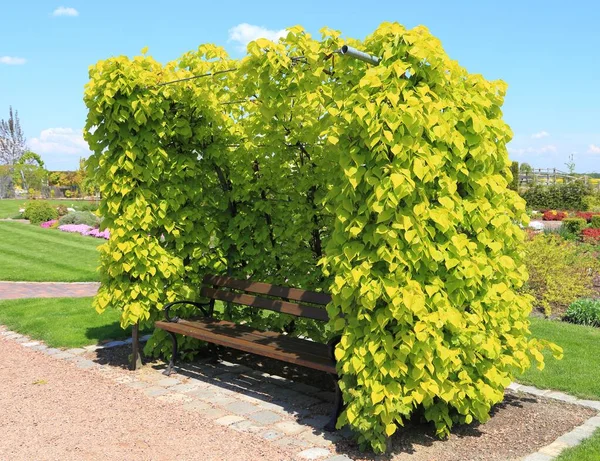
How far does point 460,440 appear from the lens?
14.4 feet

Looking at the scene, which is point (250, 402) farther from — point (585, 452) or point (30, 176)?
point (30, 176)

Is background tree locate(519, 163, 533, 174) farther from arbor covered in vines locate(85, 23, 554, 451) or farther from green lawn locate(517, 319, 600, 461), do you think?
arbor covered in vines locate(85, 23, 554, 451)

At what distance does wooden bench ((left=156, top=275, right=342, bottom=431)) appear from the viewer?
15.8 feet

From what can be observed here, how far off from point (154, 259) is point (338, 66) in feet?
10.1

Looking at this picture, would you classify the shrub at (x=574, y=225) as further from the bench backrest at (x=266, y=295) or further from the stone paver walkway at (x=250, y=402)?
the bench backrest at (x=266, y=295)

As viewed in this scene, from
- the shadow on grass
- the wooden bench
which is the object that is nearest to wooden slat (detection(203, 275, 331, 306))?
the wooden bench

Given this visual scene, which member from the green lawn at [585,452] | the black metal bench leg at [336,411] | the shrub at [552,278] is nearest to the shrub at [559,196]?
the shrub at [552,278]

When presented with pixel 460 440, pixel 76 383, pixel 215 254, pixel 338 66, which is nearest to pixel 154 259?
pixel 215 254

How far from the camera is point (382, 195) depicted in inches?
148

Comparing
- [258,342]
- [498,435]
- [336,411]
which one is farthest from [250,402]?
[498,435]

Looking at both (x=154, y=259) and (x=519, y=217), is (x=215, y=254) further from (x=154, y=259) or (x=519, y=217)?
(x=519, y=217)

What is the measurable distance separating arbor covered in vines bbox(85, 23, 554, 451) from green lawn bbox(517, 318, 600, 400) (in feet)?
3.12

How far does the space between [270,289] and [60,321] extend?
4.13 m

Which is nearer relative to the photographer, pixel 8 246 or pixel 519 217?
pixel 519 217
